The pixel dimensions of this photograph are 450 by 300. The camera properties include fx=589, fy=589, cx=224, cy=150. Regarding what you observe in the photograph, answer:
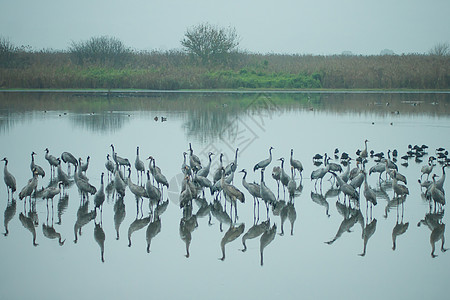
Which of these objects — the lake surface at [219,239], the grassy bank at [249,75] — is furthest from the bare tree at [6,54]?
the lake surface at [219,239]

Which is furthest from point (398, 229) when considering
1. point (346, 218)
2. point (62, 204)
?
point (62, 204)

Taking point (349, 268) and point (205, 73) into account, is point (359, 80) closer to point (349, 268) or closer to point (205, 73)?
point (205, 73)

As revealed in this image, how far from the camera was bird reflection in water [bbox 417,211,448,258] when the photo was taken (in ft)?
27.2

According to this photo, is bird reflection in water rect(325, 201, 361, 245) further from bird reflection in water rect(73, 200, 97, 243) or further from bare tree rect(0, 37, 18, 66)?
bare tree rect(0, 37, 18, 66)

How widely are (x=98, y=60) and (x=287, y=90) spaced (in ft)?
55.9

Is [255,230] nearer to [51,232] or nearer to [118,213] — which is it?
[118,213]

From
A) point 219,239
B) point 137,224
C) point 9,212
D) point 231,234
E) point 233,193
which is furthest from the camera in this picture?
point 233,193

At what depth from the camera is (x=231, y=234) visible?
28.7ft

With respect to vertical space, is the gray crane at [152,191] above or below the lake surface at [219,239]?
above

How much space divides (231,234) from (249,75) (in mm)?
Answer: 36566

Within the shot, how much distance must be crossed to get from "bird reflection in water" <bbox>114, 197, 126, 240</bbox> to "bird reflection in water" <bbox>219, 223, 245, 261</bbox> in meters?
1.55

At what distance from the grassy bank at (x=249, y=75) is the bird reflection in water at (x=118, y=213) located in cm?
3130

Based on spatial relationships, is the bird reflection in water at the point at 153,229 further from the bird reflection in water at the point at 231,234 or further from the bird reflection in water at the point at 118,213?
the bird reflection in water at the point at 231,234

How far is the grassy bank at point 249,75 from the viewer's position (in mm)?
39809
